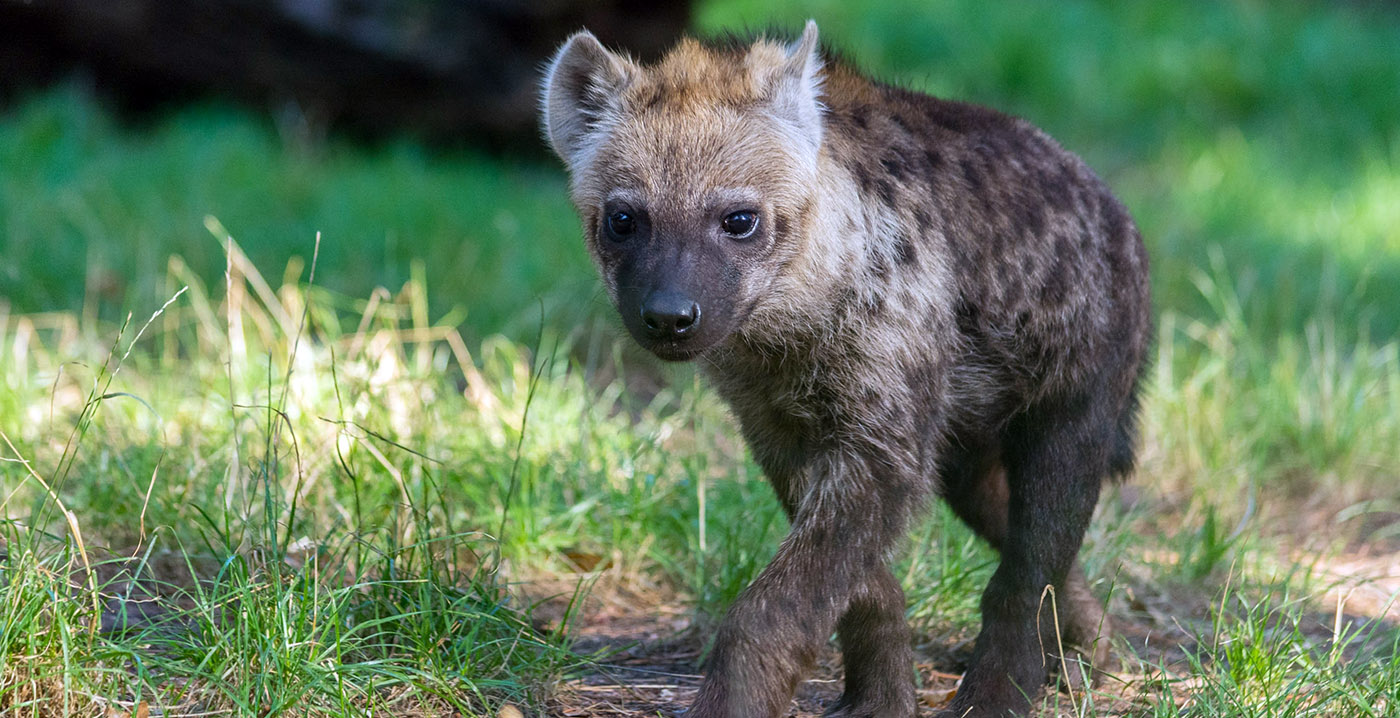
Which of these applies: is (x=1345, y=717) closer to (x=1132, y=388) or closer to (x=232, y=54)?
(x=1132, y=388)

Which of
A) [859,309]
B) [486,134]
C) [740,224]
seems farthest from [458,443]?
[486,134]

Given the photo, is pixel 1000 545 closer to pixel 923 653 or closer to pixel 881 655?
pixel 923 653

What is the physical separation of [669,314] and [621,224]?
342 mm

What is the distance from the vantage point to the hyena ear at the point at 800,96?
331cm

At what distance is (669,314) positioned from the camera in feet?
9.89

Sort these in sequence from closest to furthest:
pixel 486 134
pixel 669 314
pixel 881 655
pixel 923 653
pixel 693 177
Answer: pixel 669 314
pixel 693 177
pixel 881 655
pixel 923 653
pixel 486 134

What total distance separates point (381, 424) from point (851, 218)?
169 centimetres

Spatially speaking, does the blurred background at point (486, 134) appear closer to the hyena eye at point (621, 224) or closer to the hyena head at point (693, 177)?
the hyena head at point (693, 177)

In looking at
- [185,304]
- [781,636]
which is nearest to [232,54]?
[185,304]

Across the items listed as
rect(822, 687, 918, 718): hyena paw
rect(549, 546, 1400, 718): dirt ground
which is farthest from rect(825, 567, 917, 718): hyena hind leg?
rect(549, 546, 1400, 718): dirt ground

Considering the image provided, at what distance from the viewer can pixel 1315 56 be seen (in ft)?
33.4

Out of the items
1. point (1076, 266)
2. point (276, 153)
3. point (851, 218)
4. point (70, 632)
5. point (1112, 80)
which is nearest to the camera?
point (70, 632)

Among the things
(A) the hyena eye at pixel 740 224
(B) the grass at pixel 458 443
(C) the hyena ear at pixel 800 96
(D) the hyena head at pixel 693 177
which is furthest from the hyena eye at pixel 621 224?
(B) the grass at pixel 458 443

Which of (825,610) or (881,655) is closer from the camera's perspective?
(825,610)
